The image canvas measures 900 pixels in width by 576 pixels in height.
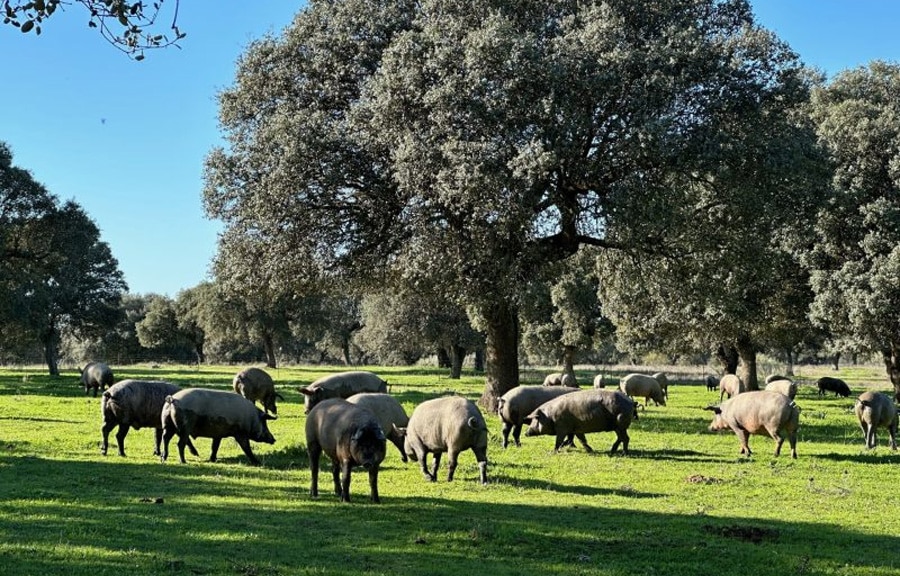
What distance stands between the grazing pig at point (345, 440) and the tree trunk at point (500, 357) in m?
14.5

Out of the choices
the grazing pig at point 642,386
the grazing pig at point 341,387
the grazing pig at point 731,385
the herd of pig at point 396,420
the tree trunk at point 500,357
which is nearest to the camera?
the herd of pig at point 396,420

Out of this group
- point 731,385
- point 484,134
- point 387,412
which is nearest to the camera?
point 387,412

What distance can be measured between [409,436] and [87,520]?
6.47 metres

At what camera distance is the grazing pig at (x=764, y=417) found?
65.6ft

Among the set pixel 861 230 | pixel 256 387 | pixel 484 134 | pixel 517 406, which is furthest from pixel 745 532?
pixel 861 230

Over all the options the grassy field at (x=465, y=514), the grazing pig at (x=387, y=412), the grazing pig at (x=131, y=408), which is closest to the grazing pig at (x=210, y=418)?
the grassy field at (x=465, y=514)

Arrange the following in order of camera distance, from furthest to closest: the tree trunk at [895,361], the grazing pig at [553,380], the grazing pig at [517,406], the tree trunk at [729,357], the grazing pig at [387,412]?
the tree trunk at [729,357], the grazing pig at [553,380], the tree trunk at [895,361], the grazing pig at [517,406], the grazing pig at [387,412]

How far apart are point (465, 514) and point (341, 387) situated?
13619 mm

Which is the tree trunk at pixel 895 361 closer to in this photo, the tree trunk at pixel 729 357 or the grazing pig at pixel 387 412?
the tree trunk at pixel 729 357

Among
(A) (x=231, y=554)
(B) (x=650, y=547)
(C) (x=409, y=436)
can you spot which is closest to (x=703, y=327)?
(C) (x=409, y=436)

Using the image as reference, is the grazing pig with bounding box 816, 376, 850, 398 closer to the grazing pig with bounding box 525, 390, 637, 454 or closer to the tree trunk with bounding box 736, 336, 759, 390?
the tree trunk with bounding box 736, 336, 759, 390

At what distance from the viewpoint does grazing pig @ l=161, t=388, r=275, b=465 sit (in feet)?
58.3

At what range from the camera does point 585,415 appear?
19969 millimetres

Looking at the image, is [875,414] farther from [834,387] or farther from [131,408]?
[834,387]
